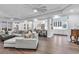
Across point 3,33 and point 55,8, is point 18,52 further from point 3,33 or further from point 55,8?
point 55,8

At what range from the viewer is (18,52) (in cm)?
386

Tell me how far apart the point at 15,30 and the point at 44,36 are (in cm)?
99

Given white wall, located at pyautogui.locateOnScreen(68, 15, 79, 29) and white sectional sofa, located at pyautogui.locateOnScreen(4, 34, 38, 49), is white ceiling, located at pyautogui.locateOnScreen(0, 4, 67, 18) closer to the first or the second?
white wall, located at pyautogui.locateOnScreen(68, 15, 79, 29)

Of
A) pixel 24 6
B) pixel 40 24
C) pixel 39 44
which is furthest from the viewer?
pixel 39 44

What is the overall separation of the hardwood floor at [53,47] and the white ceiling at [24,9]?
2.98ft

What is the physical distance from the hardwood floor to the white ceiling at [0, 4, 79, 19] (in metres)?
0.91

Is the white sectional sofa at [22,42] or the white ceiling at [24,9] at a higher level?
the white ceiling at [24,9]

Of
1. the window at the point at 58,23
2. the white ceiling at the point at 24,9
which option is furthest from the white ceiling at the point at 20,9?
the window at the point at 58,23

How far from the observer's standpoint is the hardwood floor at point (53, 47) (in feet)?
12.6

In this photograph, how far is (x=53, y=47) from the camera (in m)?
4.00

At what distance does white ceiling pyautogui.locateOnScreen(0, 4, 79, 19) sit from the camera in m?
3.74

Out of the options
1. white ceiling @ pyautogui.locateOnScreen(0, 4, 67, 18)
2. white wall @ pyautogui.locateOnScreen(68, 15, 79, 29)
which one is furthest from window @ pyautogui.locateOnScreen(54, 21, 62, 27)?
white ceiling @ pyautogui.locateOnScreen(0, 4, 67, 18)

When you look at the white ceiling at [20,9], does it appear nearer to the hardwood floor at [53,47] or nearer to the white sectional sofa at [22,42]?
the white sectional sofa at [22,42]
